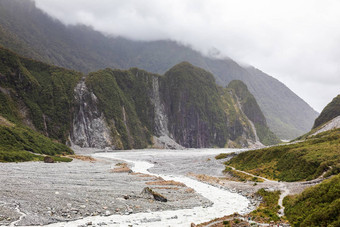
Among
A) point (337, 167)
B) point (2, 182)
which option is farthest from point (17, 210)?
point (337, 167)

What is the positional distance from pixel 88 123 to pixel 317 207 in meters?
166

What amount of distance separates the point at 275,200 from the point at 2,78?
147m

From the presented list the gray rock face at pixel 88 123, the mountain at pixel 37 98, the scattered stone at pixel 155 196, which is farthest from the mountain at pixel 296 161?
the gray rock face at pixel 88 123

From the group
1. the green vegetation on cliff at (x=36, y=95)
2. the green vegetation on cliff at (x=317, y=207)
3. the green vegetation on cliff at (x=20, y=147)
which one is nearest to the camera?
the green vegetation on cliff at (x=317, y=207)

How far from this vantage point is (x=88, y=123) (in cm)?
17488

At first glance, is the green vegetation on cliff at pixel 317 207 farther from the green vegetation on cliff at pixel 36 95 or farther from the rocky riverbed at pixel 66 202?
the green vegetation on cliff at pixel 36 95

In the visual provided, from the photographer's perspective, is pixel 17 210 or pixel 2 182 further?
pixel 2 182

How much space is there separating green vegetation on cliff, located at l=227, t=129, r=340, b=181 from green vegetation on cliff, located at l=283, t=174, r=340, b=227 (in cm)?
1651

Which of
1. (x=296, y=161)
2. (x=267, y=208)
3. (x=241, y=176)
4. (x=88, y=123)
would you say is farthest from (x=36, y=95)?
(x=267, y=208)

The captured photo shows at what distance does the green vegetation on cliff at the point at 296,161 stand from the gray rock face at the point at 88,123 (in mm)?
112520

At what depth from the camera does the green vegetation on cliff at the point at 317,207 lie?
20141mm

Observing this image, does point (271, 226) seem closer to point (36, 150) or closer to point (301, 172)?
point (301, 172)

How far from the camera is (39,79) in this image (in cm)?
16362

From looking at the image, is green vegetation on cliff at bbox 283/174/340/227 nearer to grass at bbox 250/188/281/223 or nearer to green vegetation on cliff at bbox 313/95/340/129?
grass at bbox 250/188/281/223
